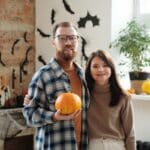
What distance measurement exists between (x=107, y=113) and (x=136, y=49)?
0.94 m

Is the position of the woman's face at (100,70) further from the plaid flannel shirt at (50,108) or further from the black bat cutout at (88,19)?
the black bat cutout at (88,19)

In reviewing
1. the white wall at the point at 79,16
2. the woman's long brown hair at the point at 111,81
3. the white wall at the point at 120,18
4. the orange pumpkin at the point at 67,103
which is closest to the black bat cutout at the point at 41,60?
the white wall at the point at 79,16

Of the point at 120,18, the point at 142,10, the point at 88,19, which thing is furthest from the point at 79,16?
the point at 142,10

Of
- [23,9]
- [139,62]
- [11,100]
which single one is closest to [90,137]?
[139,62]

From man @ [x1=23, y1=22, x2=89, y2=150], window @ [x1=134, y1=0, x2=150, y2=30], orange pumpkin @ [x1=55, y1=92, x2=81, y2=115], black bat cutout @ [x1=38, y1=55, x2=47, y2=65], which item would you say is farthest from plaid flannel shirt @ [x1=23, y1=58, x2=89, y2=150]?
black bat cutout @ [x1=38, y1=55, x2=47, y2=65]

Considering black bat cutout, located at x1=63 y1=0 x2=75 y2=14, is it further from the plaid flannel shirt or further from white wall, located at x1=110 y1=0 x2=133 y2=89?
the plaid flannel shirt

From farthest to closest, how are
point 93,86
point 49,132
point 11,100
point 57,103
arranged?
point 11,100, point 93,86, point 49,132, point 57,103

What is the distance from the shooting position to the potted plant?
2.71m

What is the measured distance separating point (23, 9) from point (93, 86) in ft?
5.30

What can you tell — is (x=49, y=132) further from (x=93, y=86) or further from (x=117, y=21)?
(x=117, y=21)

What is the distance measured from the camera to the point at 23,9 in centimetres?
333

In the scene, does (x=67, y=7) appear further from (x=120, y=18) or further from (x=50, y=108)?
(x=50, y=108)

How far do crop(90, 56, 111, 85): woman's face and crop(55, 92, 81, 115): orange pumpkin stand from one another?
0.23m

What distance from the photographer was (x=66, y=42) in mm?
1836
